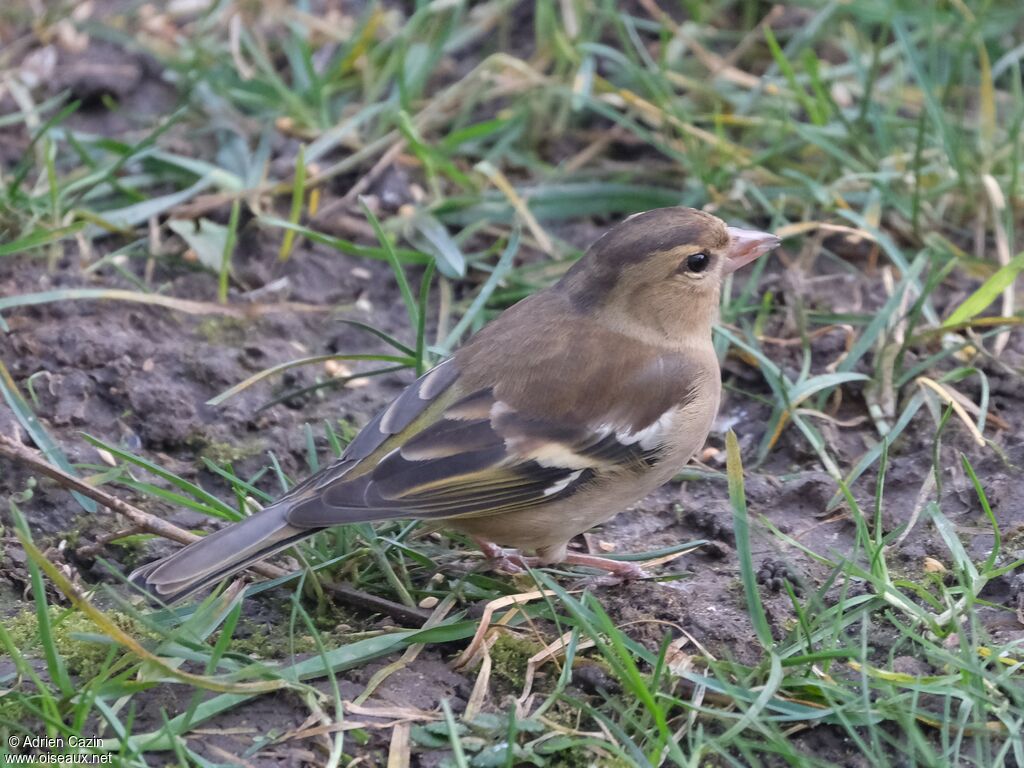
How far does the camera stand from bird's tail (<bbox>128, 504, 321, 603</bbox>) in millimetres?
3717

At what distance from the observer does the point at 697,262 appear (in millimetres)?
4676

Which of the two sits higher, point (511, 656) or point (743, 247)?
point (743, 247)

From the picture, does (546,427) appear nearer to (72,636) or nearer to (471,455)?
(471,455)

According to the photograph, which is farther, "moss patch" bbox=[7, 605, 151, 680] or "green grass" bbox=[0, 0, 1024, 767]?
"moss patch" bbox=[7, 605, 151, 680]

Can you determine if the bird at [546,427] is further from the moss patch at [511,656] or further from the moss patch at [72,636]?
the moss patch at [511,656]

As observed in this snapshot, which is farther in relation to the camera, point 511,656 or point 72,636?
point 511,656

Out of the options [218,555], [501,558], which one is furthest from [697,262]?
[218,555]

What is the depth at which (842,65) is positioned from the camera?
697 cm

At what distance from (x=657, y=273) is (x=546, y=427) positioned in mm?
794

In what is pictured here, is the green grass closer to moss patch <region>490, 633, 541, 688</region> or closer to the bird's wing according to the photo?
moss patch <region>490, 633, 541, 688</region>

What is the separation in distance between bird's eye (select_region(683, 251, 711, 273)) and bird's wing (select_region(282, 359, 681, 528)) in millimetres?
531

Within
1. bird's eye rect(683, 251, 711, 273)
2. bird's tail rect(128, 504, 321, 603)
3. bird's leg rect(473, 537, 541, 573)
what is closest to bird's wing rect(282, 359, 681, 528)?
bird's tail rect(128, 504, 321, 603)

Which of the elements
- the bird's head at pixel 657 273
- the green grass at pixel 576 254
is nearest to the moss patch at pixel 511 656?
the green grass at pixel 576 254

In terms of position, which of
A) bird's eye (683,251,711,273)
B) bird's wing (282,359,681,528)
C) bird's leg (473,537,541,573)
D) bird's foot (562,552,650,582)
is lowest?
bird's foot (562,552,650,582)
